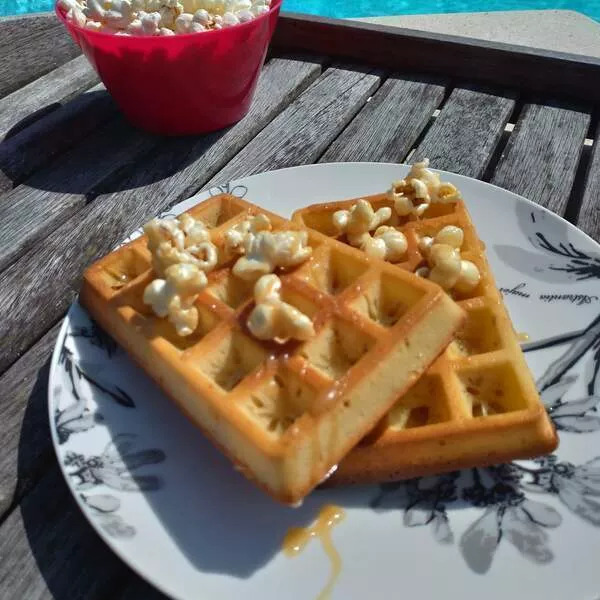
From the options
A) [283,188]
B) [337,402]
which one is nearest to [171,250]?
[337,402]

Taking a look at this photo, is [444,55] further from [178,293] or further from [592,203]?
[178,293]

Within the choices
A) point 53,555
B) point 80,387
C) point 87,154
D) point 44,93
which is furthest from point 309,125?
point 53,555

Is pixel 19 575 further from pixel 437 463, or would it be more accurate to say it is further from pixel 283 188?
pixel 283 188

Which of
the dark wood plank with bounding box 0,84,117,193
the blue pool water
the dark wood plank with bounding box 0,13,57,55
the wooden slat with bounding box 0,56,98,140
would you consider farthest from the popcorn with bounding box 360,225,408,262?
the blue pool water

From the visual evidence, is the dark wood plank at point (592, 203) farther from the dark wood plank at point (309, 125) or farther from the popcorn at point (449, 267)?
the dark wood plank at point (309, 125)

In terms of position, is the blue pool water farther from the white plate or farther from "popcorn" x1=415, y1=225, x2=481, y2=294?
the white plate
